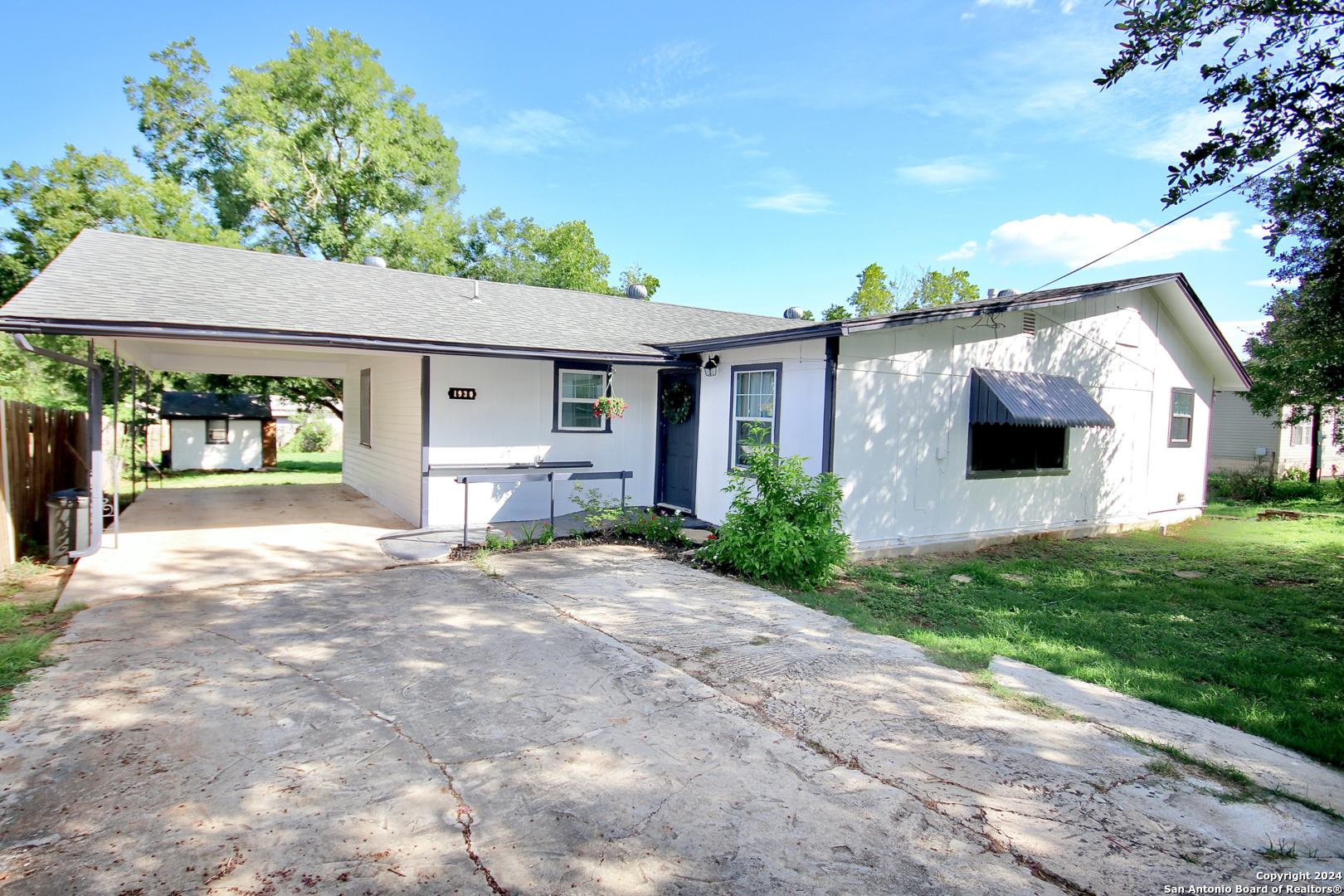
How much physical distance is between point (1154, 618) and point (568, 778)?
603 centimetres

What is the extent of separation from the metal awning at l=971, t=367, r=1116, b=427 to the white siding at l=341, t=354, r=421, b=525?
786 centimetres

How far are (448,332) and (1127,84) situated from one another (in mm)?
7722

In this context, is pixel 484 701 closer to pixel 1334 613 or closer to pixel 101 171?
pixel 1334 613

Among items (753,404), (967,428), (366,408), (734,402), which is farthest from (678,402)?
(366,408)

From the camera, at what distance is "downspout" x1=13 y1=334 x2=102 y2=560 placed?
7.23 m

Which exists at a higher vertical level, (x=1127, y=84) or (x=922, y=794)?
(x=1127, y=84)

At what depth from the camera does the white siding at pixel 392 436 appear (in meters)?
10.0

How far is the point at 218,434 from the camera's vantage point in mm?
22781

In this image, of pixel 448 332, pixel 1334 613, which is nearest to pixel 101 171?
pixel 448 332

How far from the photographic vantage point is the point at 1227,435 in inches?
877

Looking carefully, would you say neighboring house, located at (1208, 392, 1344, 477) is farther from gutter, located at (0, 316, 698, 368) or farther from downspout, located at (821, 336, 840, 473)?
gutter, located at (0, 316, 698, 368)

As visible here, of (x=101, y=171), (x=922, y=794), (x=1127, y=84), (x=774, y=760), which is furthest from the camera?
(x=101, y=171)

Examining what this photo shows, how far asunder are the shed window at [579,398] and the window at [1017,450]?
18.3 ft

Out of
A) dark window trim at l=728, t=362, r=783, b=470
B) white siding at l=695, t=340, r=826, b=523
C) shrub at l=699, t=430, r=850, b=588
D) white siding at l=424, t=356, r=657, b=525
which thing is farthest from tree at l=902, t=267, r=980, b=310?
shrub at l=699, t=430, r=850, b=588
